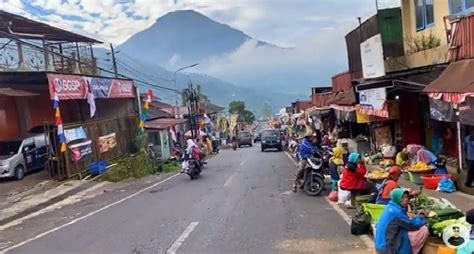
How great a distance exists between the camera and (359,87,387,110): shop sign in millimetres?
15231

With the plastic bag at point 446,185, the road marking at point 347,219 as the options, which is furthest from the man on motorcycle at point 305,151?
the plastic bag at point 446,185

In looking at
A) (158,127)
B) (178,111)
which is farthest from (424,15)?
(178,111)

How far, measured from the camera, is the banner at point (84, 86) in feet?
75.4

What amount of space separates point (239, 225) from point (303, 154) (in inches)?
183

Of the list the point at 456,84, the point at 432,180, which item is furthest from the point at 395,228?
the point at 432,180

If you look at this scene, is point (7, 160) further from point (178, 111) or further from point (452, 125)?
point (178, 111)

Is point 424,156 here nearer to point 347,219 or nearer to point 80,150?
point 347,219

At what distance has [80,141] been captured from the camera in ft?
79.7

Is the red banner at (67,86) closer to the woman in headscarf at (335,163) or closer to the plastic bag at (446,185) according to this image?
the woman in headscarf at (335,163)

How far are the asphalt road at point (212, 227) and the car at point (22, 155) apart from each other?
776 centimetres

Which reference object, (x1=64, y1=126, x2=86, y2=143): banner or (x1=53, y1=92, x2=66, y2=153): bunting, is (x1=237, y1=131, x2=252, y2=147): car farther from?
(x1=53, y1=92, x2=66, y2=153): bunting

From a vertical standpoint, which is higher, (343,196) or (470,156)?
(470,156)

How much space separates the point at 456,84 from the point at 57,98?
56.1ft

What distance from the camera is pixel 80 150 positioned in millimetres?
24000
